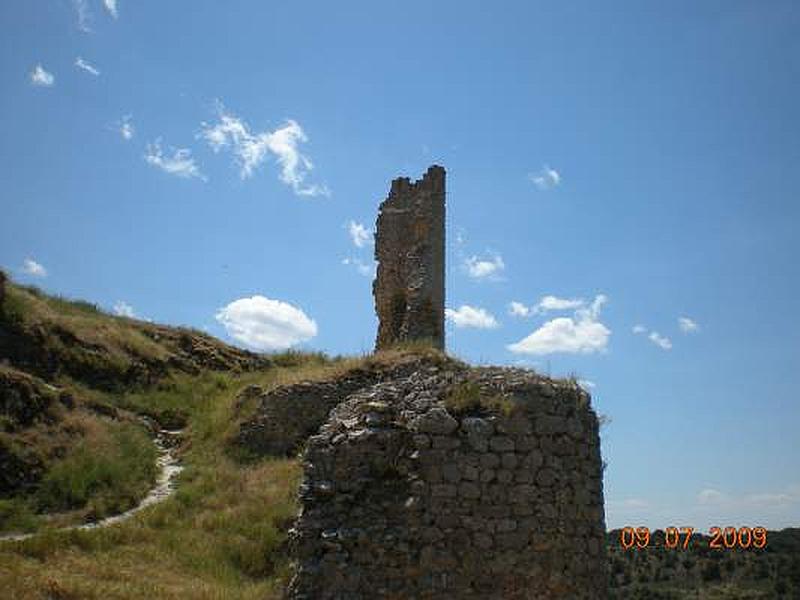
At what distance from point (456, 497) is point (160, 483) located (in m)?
A: 8.82

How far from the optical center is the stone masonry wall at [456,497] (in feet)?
20.3

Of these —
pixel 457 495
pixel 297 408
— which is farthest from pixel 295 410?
pixel 457 495

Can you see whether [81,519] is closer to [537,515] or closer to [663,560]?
[537,515]

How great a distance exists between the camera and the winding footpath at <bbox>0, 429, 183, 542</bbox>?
10.5 m

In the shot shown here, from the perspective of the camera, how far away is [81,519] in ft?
37.1

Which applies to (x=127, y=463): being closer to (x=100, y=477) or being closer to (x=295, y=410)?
(x=100, y=477)

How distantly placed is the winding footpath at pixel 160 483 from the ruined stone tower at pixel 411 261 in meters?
7.07

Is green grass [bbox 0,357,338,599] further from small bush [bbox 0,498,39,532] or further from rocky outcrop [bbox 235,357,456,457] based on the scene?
rocky outcrop [bbox 235,357,456,457]

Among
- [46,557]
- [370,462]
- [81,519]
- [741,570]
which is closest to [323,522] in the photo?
[370,462]

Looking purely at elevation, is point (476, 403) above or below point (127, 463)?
above

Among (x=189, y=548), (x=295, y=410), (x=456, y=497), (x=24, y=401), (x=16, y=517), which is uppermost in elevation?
(x=295, y=410)

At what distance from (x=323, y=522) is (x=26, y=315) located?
1421cm

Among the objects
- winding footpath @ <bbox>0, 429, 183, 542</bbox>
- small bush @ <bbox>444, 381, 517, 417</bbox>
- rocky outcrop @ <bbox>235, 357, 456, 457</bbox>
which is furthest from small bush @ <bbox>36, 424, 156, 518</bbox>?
small bush @ <bbox>444, 381, 517, 417</bbox>

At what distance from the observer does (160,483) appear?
1350 cm
